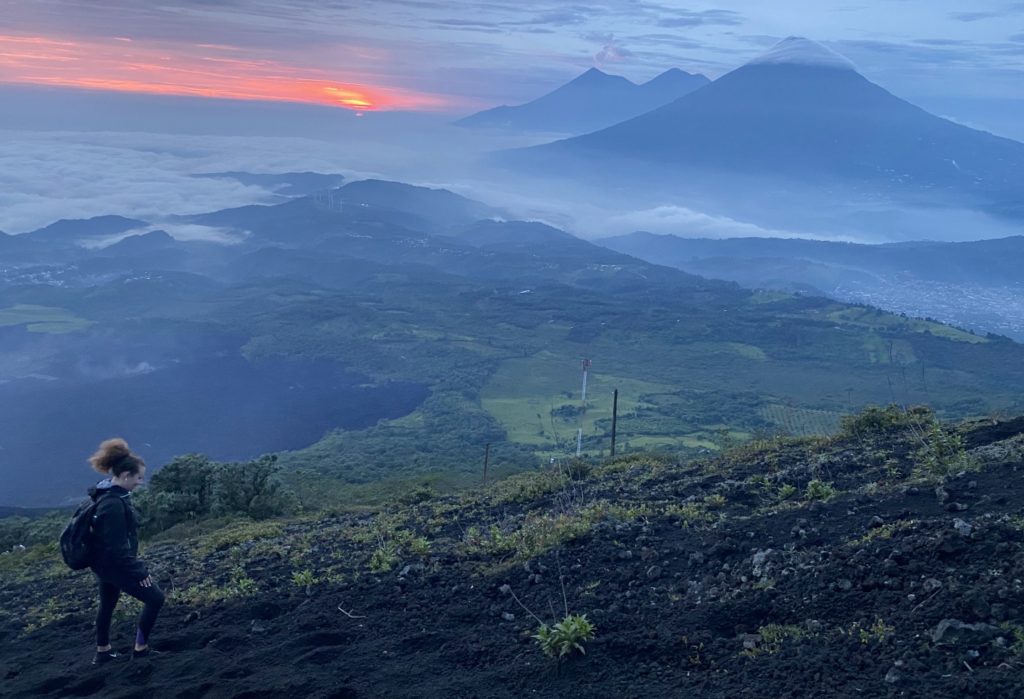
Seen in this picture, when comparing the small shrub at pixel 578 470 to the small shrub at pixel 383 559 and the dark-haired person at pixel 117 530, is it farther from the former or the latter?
→ the dark-haired person at pixel 117 530

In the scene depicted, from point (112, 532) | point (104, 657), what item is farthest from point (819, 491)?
point (104, 657)

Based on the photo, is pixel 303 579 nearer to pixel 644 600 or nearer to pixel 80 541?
pixel 80 541

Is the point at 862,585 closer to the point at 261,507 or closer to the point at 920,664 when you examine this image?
the point at 920,664

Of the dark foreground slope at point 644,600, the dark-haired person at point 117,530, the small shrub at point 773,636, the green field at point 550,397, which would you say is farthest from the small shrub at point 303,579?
the green field at point 550,397

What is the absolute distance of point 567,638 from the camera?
5.05 m

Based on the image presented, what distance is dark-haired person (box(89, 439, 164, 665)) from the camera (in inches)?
223

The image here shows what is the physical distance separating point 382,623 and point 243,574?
2.36 m

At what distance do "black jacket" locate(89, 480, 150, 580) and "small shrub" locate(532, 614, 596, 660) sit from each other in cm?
279

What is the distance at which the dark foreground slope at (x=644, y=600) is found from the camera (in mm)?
4641

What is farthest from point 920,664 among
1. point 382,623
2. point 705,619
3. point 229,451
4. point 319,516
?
point 229,451

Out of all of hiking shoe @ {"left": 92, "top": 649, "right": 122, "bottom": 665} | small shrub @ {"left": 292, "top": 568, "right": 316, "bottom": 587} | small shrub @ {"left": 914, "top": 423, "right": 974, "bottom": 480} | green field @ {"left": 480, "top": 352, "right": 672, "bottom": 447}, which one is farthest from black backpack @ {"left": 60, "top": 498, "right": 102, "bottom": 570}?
green field @ {"left": 480, "top": 352, "right": 672, "bottom": 447}

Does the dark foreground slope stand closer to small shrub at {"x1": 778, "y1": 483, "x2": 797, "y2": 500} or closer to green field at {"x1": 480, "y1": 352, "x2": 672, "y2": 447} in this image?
small shrub at {"x1": 778, "y1": 483, "x2": 797, "y2": 500}

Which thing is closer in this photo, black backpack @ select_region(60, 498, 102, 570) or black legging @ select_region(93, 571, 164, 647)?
black backpack @ select_region(60, 498, 102, 570)

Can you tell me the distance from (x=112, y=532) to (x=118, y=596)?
56 centimetres
